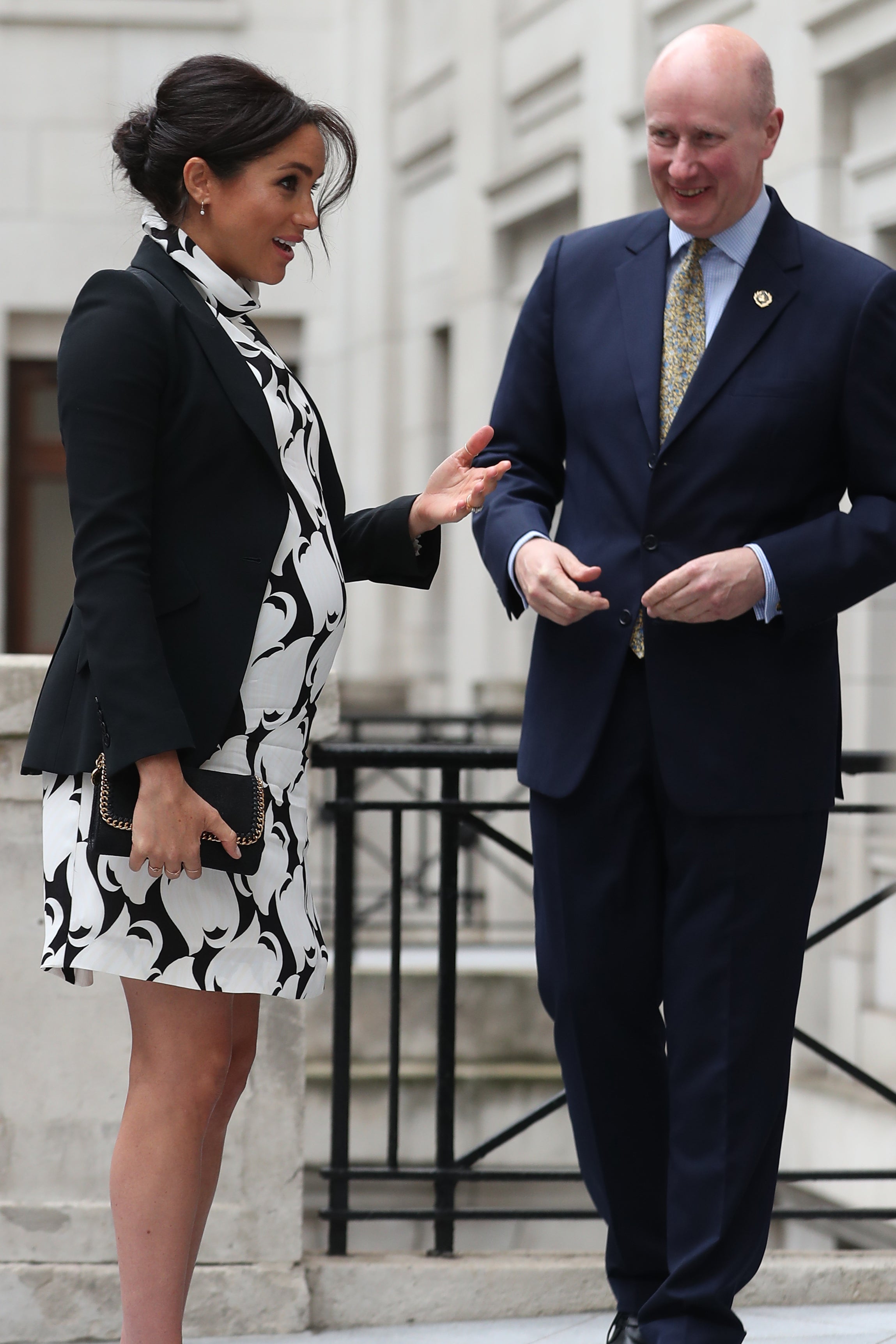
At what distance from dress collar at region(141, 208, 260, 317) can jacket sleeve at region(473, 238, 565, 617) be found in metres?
0.53

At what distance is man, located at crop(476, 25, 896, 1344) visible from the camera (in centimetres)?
243

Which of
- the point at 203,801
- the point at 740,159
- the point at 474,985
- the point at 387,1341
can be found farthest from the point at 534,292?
the point at 474,985

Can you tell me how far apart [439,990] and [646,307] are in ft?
A: 5.19

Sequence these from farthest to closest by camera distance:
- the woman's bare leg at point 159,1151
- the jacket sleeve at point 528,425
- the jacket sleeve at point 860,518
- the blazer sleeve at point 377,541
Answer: the jacket sleeve at point 528,425 < the blazer sleeve at point 377,541 < the jacket sleeve at point 860,518 < the woman's bare leg at point 159,1151

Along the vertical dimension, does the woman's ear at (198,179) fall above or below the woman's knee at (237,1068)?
above

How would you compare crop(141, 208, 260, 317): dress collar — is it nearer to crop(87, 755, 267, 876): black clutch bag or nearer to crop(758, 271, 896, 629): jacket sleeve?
crop(87, 755, 267, 876): black clutch bag

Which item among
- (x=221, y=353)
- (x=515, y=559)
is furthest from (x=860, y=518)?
(x=221, y=353)

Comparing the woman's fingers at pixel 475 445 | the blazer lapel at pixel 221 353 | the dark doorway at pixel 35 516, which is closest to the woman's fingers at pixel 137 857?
the blazer lapel at pixel 221 353

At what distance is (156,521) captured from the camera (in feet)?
7.06

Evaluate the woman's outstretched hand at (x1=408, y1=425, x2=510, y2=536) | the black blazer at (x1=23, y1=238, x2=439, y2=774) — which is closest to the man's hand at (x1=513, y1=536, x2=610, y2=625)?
the woman's outstretched hand at (x1=408, y1=425, x2=510, y2=536)

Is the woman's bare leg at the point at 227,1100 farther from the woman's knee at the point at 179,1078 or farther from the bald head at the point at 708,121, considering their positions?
the bald head at the point at 708,121

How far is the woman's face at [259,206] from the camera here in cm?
223

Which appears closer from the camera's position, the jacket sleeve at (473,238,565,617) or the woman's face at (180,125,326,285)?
the woman's face at (180,125,326,285)

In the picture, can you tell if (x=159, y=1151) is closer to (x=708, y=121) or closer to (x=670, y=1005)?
(x=670, y=1005)
